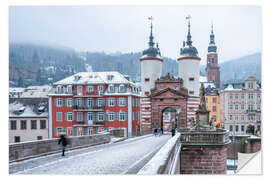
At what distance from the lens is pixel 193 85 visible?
14.3 m

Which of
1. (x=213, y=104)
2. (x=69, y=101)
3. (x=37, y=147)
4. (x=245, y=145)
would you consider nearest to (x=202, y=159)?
(x=245, y=145)

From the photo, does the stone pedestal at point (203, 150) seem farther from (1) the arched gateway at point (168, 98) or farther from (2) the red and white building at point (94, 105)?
(1) the arched gateway at point (168, 98)

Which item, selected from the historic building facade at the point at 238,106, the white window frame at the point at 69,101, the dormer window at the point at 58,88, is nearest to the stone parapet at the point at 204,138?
the historic building facade at the point at 238,106

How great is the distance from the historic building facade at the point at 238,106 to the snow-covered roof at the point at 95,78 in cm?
423

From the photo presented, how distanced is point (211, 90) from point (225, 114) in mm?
2219

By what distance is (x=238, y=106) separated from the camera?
10.6m

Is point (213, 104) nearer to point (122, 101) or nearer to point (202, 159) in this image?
point (202, 159)

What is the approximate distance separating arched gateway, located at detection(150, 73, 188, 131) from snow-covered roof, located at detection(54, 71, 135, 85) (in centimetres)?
266

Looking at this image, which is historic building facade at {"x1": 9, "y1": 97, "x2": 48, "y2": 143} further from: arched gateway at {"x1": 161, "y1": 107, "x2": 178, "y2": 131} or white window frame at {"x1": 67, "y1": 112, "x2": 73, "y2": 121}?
arched gateway at {"x1": 161, "y1": 107, "x2": 178, "y2": 131}

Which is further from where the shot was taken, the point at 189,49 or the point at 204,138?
the point at 189,49

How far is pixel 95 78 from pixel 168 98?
468 centimetres

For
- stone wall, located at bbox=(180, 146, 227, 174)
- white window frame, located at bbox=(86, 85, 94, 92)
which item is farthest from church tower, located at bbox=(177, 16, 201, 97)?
stone wall, located at bbox=(180, 146, 227, 174)
